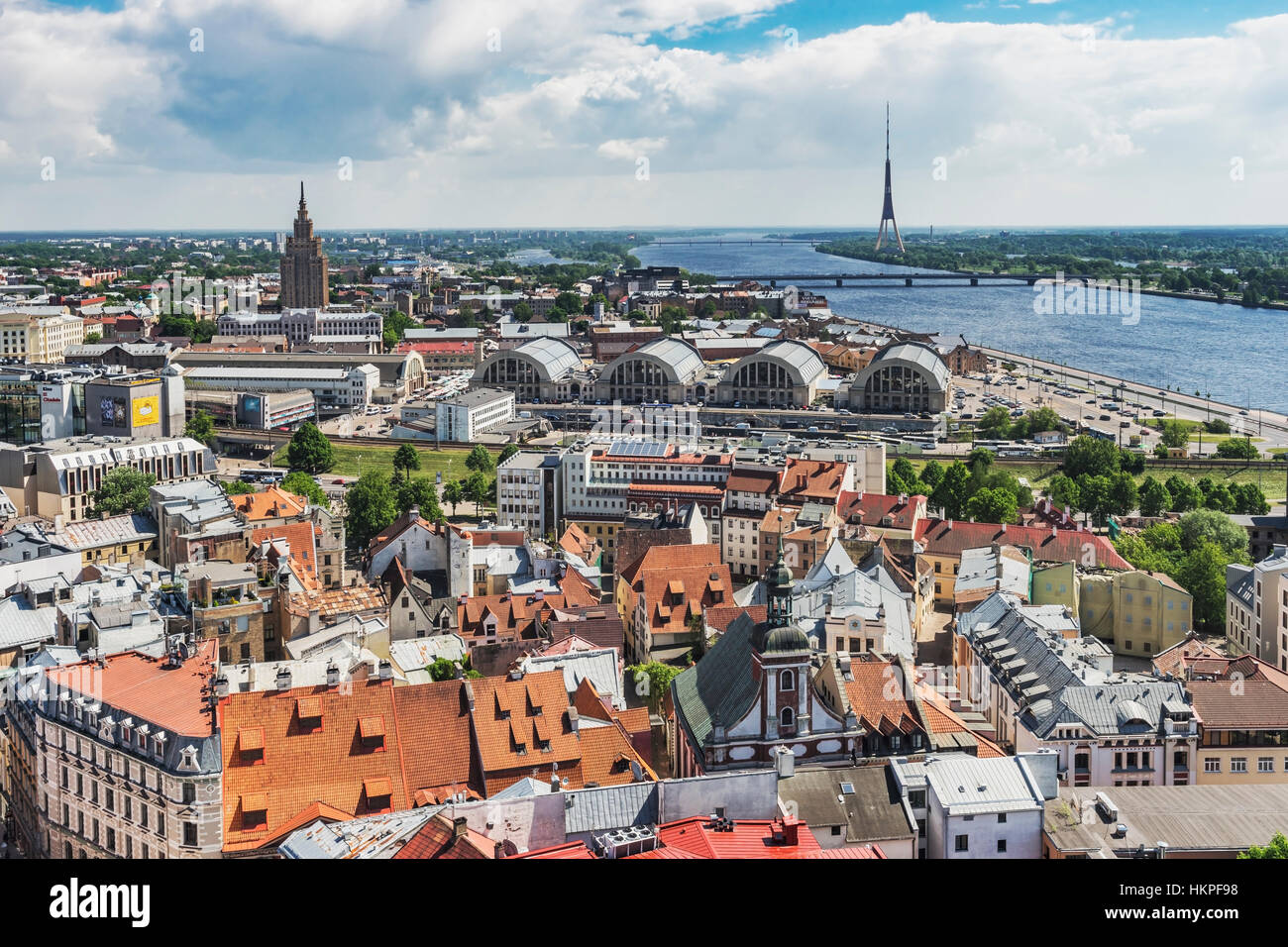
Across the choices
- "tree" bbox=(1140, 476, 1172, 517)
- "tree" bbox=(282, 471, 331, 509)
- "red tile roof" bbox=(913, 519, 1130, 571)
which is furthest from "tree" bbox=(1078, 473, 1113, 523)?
"tree" bbox=(282, 471, 331, 509)

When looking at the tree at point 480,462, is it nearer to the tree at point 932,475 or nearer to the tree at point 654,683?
the tree at point 932,475

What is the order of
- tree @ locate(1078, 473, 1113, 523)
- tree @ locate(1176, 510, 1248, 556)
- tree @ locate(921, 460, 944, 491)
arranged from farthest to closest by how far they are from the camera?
tree @ locate(921, 460, 944, 491)
tree @ locate(1078, 473, 1113, 523)
tree @ locate(1176, 510, 1248, 556)

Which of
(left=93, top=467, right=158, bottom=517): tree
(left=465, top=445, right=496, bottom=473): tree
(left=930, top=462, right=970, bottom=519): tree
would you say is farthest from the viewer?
(left=465, top=445, right=496, bottom=473): tree

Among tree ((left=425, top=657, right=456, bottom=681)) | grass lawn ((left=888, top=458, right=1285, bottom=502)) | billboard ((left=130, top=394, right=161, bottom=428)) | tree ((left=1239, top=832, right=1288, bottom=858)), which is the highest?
billboard ((left=130, top=394, right=161, bottom=428))

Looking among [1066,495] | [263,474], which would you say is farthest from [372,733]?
[263,474]

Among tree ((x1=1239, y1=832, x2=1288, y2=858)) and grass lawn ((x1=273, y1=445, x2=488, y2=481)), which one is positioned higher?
tree ((x1=1239, y1=832, x2=1288, y2=858))

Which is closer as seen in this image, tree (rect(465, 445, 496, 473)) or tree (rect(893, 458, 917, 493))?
tree (rect(893, 458, 917, 493))

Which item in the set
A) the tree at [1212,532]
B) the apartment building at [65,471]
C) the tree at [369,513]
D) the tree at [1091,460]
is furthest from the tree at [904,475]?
the apartment building at [65,471]

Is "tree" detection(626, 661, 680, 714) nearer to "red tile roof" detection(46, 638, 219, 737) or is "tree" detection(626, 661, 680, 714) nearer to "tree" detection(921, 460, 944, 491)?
"red tile roof" detection(46, 638, 219, 737)
